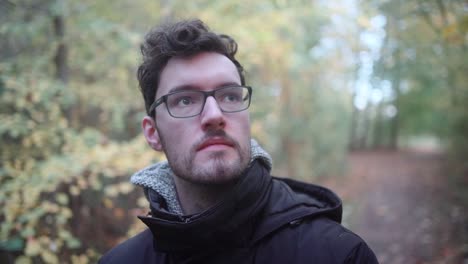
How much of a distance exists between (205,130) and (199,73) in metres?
0.30

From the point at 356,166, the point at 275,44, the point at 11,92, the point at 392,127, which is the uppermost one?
the point at 275,44

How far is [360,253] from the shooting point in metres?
1.36

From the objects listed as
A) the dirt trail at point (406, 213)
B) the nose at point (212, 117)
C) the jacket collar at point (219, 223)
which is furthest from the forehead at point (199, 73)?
the dirt trail at point (406, 213)

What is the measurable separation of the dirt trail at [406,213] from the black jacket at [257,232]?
5.38 metres

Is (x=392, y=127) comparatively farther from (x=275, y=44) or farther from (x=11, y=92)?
(x=11, y=92)

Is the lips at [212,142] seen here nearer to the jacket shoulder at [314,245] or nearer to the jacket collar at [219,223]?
the jacket collar at [219,223]

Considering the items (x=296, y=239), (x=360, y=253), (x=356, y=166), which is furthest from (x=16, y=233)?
(x=356, y=166)

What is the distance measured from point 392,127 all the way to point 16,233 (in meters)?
22.0

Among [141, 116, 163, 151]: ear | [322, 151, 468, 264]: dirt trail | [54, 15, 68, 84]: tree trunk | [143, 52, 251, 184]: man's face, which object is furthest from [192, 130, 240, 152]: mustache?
[322, 151, 468, 264]: dirt trail

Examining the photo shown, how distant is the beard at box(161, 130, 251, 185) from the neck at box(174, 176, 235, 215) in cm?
6

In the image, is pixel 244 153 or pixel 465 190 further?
pixel 465 190

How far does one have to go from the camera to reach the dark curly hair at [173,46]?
1.76m

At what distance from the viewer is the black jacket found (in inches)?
55.2

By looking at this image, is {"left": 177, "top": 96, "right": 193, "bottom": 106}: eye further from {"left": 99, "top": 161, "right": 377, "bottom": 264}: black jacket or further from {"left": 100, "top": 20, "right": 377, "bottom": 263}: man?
{"left": 99, "top": 161, "right": 377, "bottom": 264}: black jacket
